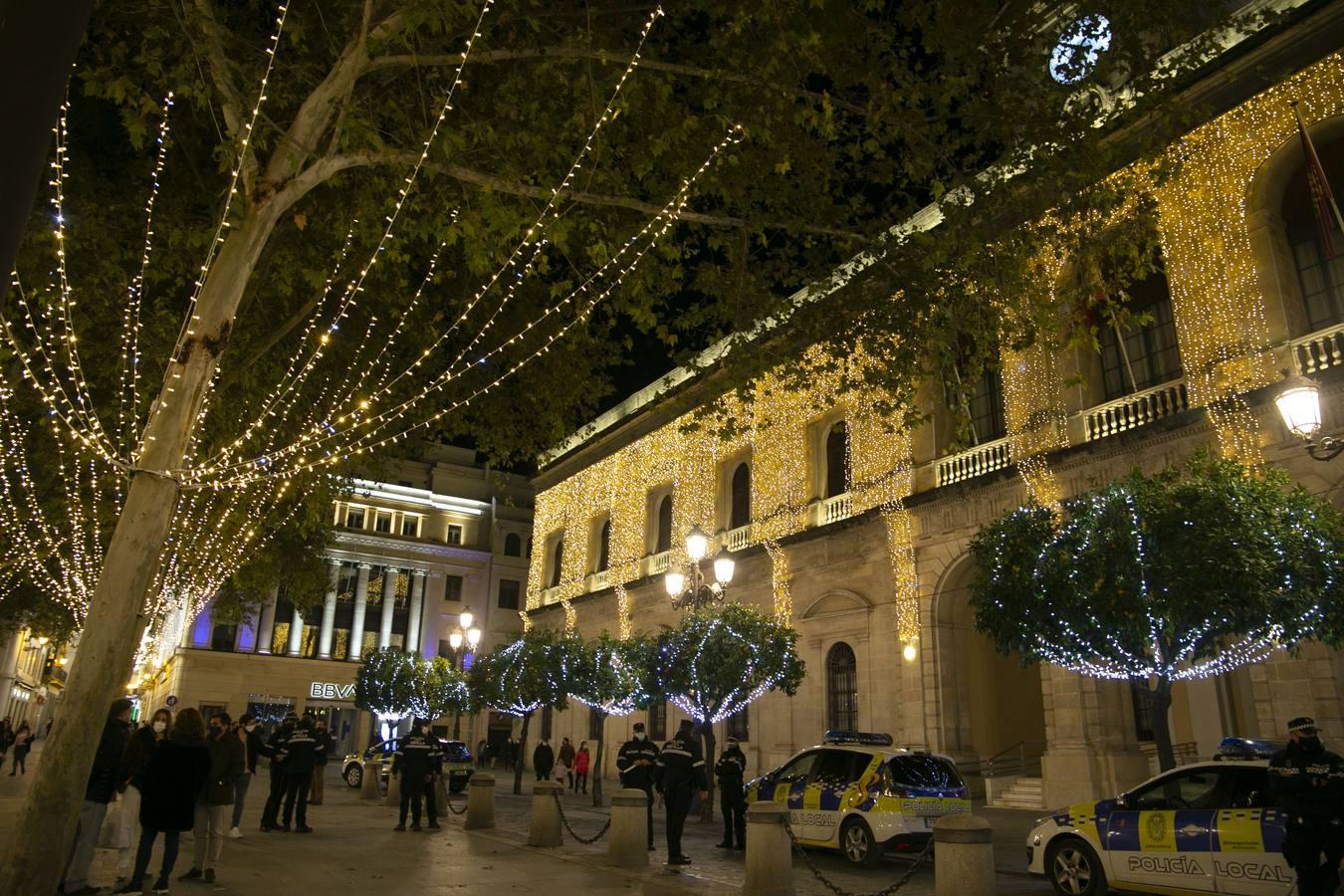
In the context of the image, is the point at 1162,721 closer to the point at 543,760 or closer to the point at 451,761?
the point at 543,760

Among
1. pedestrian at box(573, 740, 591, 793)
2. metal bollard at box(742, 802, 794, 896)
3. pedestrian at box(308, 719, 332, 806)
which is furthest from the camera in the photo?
pedestrian at box(573, 740, 591, 793)

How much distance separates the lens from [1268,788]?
25.5 feet

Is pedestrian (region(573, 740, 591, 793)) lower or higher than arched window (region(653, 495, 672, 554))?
lower

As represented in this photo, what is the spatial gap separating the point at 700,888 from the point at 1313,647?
9.88m

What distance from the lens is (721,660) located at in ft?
59.2

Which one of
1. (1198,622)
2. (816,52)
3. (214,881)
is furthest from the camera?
(1198,622)

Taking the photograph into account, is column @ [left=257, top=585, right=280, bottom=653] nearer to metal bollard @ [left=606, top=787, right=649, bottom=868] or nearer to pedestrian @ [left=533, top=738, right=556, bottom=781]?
pedestrian @ [left=533, top=738, right=556, bottom=781]

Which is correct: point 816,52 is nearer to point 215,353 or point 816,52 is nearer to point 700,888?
point 215,353

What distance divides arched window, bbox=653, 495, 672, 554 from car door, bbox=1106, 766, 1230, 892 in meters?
23.2

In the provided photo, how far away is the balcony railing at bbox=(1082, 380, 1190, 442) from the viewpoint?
52.8 ft

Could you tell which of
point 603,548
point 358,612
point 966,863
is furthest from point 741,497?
point 358,612

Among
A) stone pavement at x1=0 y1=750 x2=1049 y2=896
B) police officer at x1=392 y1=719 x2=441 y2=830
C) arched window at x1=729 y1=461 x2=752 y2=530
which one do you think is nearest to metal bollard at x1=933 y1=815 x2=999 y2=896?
stone pavement at x1=0 y1=750 x2=1049 y2=896

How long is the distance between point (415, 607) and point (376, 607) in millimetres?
2123

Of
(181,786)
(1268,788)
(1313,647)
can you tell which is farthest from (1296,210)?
(181,786)
